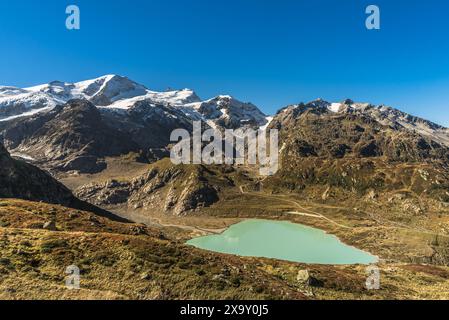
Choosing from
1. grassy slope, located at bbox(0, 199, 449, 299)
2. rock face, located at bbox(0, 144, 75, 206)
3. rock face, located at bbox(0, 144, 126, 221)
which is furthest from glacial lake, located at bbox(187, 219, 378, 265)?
grassy slope, located at bbox(0, 199, 449, 299)

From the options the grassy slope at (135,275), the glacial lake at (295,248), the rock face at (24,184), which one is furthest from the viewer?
the rock face at (24,184)

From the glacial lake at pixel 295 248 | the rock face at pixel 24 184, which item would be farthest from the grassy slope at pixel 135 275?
the rock face at pixel 24 184

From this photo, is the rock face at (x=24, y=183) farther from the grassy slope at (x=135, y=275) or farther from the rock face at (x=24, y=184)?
the grassy slope at (x=135, y=275)

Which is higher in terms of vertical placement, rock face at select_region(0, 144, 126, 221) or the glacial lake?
rock face at select_region(0, 144, 126, 221)

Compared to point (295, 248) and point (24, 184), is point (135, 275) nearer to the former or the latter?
point (295, 248)

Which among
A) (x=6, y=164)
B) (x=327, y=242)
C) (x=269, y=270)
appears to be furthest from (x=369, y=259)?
(x=6, y=164)

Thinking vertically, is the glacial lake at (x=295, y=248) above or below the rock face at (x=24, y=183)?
below

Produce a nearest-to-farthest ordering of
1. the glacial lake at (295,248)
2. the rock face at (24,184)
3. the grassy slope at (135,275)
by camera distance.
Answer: the grassy slope at (135,275), the glacial lake at (295,248), the rock face at (24,184)

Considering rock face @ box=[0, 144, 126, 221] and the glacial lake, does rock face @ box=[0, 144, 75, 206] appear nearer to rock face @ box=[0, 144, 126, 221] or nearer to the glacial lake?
rock face @ box=[0, 144, 126, 221]

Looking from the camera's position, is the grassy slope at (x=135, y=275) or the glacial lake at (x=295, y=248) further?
the glacial lake at (x=295, y=248)
